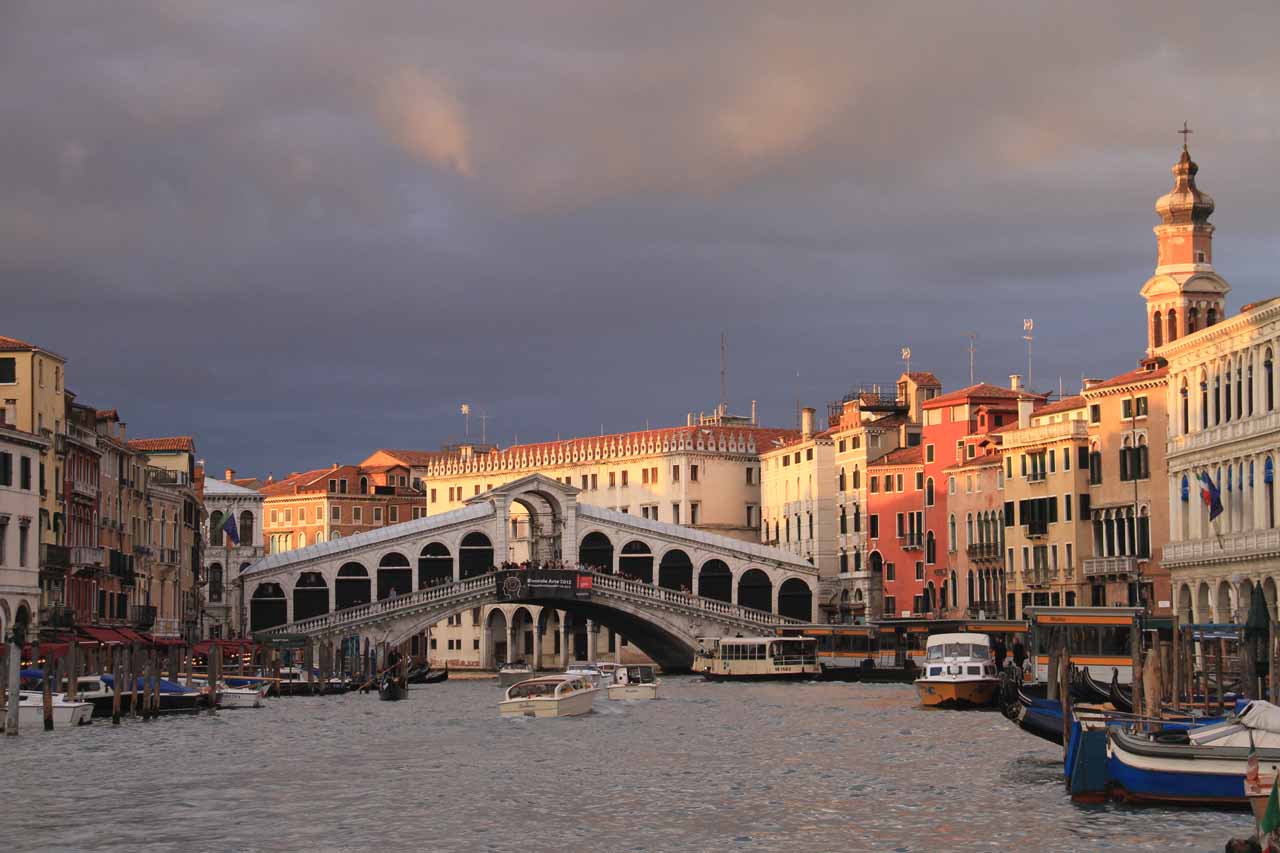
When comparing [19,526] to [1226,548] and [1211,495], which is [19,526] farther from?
[1226,548]

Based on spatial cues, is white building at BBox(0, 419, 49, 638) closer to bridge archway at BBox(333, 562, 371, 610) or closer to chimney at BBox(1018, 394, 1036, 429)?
bridge archway at BBox(333, 562, 371, 610)

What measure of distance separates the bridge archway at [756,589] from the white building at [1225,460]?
86.4 ft

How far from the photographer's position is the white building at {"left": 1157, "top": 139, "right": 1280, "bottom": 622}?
55.0 metres

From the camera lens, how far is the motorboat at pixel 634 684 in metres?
65.3

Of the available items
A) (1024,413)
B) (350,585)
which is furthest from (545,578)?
(1024,413)

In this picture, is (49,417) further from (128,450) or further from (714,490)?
(714,490)

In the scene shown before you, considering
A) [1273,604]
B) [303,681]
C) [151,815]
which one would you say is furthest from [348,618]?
[151,815]

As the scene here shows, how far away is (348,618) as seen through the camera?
259 feet

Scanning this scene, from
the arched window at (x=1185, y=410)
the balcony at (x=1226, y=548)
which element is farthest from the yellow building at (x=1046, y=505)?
the arched window at (x=1185, y=410)

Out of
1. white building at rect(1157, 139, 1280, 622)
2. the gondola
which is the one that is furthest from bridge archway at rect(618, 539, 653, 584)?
white building at rect(1157, 139, 1280, 622)

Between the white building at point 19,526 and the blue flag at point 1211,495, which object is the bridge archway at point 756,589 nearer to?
the blue flag at point 1211,495

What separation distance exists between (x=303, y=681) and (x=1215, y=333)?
1169 inches

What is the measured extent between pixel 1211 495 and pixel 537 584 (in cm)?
3029

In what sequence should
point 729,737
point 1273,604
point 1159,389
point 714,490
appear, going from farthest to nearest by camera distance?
point 714,490
point 1159,389
point 1273,604
point 729,737
